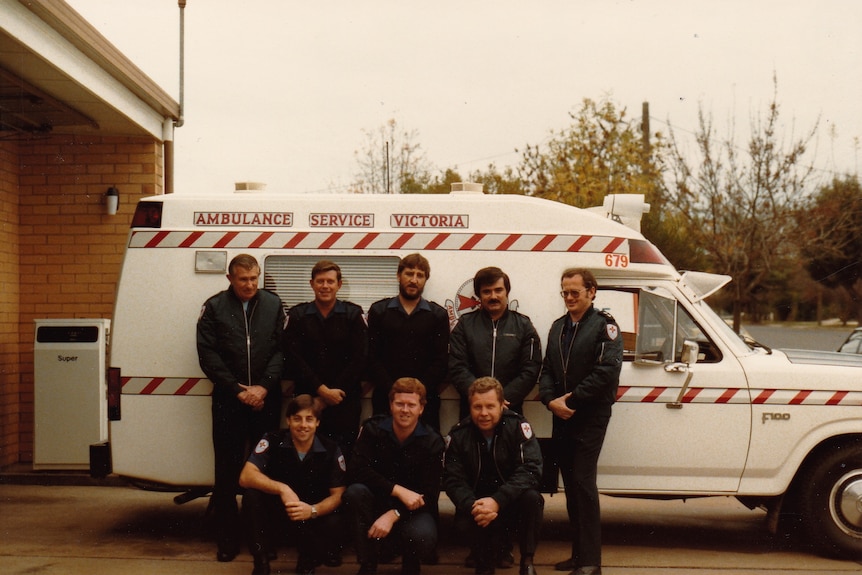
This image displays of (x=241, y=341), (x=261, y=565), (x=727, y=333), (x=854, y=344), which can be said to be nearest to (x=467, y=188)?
(x=241, y=341)

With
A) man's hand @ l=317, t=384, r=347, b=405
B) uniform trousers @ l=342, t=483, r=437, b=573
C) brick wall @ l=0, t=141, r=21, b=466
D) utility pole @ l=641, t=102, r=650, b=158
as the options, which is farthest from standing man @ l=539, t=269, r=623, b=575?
utility pole @ l=641, t=102, r=650, b=158

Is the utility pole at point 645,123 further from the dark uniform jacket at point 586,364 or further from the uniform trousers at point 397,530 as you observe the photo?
the uniform trousers at point 397,530

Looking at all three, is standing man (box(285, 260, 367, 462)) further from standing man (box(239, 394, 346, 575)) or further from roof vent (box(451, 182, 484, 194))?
roof vent (box(451, 182, 484, 194))

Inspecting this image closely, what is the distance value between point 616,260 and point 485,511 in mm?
2067

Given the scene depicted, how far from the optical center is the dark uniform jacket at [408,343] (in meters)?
6.40

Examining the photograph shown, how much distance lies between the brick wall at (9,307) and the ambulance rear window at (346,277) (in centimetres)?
413

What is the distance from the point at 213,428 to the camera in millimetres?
6543

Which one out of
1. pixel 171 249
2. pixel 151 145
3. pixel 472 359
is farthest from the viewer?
pixel 151 145

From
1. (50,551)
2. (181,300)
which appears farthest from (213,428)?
(50,551)

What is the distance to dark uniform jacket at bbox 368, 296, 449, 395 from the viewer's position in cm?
640

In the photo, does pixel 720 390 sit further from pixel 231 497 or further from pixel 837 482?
pixel 231 497

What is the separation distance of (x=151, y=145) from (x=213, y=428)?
15.1 ft

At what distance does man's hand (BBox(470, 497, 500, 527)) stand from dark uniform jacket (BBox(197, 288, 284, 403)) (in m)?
1.67

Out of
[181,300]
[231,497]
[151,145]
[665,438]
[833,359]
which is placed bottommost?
[231,497]
